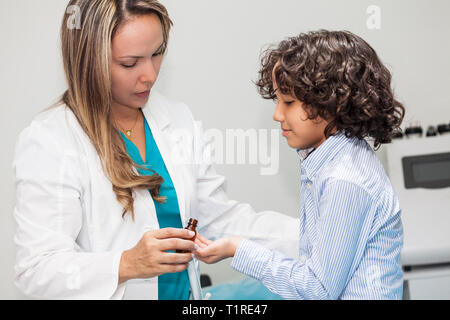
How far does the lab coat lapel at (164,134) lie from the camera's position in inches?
40.4

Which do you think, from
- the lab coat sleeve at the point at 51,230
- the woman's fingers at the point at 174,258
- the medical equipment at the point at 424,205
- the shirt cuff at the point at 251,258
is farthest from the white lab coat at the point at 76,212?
the medical equipment at the point at 424,205

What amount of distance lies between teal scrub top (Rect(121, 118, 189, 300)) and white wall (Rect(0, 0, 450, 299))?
15 centimetres

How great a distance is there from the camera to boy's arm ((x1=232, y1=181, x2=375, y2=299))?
75 cm

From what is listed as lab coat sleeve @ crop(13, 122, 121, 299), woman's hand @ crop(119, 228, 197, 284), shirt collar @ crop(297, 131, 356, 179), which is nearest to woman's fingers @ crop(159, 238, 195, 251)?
woman's hand @ crop(119, 228, 197, 284)

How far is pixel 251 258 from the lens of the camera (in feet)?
2.66

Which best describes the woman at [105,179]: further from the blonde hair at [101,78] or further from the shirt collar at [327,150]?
the shirt collar at [327,150]

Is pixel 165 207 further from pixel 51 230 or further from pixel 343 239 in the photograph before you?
pixel 343 239

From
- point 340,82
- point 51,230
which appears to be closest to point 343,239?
point 340,82

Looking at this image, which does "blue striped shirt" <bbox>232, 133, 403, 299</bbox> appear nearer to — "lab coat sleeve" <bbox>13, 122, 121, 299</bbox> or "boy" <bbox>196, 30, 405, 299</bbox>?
"boy" <bbox>196, 30, 405, 299</bbox>

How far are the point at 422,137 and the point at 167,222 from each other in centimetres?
73

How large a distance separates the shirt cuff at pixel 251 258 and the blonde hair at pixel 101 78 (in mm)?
246

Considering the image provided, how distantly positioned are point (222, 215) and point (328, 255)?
1.30 feet
